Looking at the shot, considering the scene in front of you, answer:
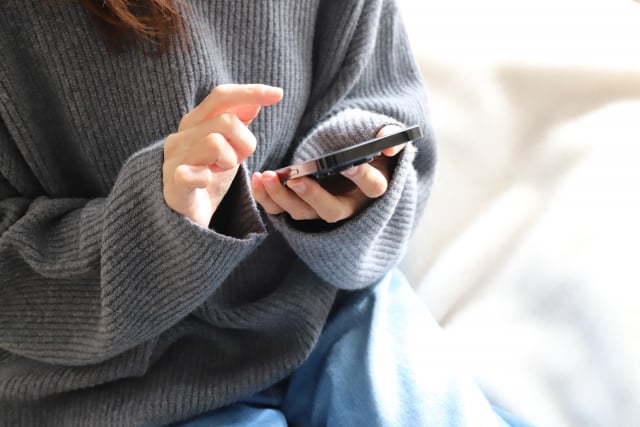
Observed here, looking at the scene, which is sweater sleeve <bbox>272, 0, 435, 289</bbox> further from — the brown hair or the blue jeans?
the brown hair

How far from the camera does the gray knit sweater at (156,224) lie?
53 centimetres

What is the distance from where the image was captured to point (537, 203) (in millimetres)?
740

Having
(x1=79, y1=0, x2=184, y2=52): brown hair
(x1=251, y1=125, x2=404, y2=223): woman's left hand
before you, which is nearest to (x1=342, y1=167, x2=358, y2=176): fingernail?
(x1=251, y1=125, x2=404, y2=223): woman's left hand

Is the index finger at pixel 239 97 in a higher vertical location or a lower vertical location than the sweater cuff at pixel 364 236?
higher

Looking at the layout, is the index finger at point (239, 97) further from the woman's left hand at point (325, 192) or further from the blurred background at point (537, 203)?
the blurred background at point (537, 203)

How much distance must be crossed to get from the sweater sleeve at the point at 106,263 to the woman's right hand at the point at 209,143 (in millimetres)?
17

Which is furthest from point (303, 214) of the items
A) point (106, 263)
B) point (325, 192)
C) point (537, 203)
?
point (537, 203)

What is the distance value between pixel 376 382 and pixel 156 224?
0.84 ft

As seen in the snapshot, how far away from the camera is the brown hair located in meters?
0.55

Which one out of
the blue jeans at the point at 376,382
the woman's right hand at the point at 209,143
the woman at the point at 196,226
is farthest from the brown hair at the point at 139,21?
the blue jeans at the point at 376,382

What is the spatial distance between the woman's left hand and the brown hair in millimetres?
154

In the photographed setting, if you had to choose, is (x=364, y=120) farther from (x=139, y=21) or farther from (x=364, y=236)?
(x=139, y=21)

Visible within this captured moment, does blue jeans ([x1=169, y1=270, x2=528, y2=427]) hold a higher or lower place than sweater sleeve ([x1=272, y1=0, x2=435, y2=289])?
lower

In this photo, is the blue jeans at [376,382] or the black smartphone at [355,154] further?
the blue jeans at [376,382]
